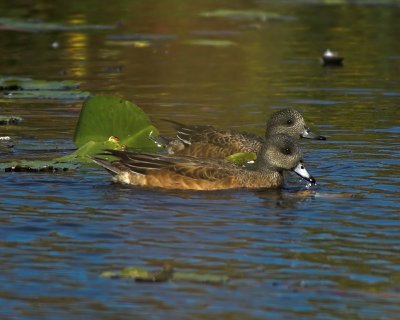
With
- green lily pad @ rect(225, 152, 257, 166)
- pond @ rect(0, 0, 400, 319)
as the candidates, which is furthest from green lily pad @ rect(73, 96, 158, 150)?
green lily pad @ rect(225, 152, 257, 166)

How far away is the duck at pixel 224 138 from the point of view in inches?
485

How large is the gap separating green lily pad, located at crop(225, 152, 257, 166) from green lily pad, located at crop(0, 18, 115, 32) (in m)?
10.4

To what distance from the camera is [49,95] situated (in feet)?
50.2

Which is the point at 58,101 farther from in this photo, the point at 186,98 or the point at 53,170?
the point at 53,170

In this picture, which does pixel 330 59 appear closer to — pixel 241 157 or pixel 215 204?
pixel 241 157

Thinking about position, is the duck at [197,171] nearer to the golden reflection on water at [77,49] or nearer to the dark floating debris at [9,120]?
the dark floating debris at [9,120]

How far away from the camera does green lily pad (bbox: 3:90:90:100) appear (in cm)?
1530

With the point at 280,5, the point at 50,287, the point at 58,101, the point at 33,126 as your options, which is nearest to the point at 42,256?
the point at 50,287

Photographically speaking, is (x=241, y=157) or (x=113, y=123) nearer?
(x=113, y=123)

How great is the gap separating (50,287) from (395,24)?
53.1 feet

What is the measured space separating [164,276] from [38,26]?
1520 centimetres

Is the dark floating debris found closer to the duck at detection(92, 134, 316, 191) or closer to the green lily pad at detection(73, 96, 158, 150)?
the green lily pad at detection(73, 96, 158, 150)

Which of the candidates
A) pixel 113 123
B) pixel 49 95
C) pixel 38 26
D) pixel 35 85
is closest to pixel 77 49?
pixel 38 26

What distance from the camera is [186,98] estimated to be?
15906mm
